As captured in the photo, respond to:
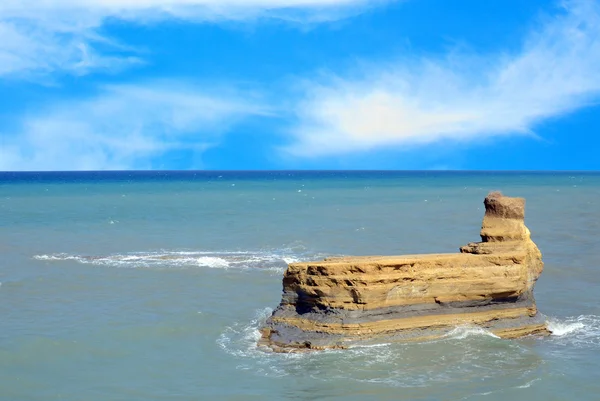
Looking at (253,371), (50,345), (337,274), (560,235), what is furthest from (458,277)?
(560,235)

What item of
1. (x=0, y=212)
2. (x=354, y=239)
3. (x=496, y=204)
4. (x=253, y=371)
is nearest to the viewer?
(x=253, y=371)

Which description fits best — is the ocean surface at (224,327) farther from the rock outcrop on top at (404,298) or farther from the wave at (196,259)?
the rock outcrop on top at (404,298)

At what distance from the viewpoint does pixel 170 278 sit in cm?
2503

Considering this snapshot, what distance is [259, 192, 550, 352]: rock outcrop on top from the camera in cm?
1521

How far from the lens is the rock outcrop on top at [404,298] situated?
15211 mm

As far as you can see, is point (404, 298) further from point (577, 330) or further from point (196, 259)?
point (196, 259)

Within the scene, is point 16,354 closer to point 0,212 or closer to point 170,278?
point 170,278

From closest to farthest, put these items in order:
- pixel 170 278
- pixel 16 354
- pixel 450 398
A: pixel 450 398
pixel 16 354
pixel 170 278

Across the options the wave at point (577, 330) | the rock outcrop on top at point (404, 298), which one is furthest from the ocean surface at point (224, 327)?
the rock outcrop on top at point (404, 298)

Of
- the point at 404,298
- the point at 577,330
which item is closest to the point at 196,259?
the point at 404,298

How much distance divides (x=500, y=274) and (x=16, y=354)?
11.0 m

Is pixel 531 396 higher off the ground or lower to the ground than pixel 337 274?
lower

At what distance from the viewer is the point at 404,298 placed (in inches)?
610

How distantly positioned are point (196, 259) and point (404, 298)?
590 inches
